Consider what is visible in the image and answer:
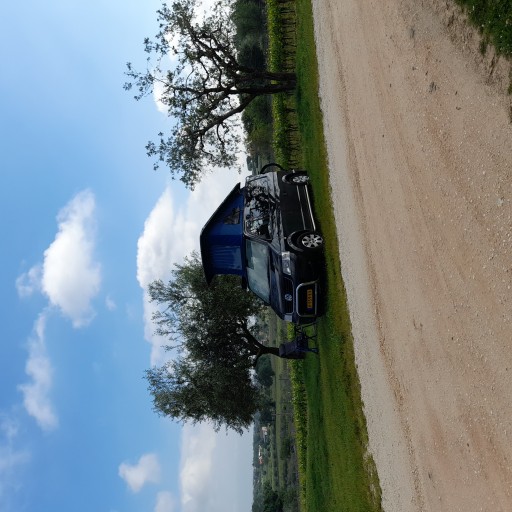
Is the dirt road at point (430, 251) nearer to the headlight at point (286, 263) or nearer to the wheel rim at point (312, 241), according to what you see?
the wheel rim at point (312, 241)

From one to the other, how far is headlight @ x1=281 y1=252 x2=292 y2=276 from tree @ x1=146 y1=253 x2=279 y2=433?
27.5ft

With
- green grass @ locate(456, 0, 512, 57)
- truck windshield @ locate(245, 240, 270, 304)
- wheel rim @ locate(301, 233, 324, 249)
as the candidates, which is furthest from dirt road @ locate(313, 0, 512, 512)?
truck windshield @ locate(245, 240, 270, 304)

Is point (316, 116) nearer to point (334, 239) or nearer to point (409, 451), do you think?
point (334, 239)

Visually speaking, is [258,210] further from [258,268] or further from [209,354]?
[209,354]

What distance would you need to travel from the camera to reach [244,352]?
23.2 meters

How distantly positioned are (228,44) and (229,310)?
11007 mm

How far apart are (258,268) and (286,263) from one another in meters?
2.21

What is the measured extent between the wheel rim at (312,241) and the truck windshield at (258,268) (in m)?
1.41

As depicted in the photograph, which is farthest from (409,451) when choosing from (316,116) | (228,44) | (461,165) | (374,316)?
(228,44)

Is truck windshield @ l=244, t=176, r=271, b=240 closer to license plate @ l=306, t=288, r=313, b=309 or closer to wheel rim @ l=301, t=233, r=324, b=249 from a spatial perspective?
wheel rim @ l=301, t=233, r=324, b=249

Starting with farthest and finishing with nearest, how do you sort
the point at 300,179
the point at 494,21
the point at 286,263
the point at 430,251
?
the point at 300,179 → the point at 286,263 → the point at 430,251 → the point at 494,21

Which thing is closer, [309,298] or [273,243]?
[309,298]

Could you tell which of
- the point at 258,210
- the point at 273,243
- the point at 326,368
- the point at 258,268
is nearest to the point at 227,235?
the point at 258,210

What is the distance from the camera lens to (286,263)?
14.6 metres
